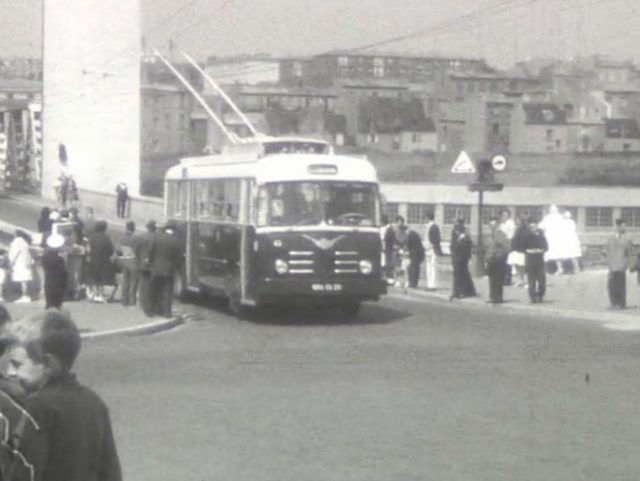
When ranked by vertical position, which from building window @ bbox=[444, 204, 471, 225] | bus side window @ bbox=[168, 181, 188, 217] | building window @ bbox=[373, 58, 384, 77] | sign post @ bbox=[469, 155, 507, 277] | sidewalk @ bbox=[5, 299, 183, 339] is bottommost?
building window @ bbox=[444, 204, 471, 225]

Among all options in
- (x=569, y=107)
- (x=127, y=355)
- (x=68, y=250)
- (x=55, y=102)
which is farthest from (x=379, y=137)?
(x=127, y=355)

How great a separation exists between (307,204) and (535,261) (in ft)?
19.3

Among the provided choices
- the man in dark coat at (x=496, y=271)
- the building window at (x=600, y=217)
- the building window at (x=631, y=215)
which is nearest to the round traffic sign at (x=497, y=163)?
the man in dark coat at (x=496, y=271)

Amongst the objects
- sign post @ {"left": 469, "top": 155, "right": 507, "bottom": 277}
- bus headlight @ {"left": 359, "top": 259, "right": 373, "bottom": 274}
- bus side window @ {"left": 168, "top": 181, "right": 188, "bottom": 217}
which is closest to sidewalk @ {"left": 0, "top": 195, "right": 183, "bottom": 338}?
bus side window @ {"left": 168, "top": 181, "right": 188, "bottom": 217}

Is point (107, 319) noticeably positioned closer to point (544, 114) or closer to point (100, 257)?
point (100, 257)

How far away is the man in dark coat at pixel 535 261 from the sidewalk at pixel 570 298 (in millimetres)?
246

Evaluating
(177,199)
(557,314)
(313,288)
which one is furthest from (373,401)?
(177,199)

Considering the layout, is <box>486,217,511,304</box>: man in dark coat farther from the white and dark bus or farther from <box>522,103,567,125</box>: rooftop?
<box>522,103,567,125</box>: rooftop

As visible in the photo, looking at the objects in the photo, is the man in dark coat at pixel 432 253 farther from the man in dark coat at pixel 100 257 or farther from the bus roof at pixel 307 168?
the bus roof at pixel 307 168

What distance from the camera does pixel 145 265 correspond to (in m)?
27.0

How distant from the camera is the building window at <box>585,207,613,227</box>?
66.0 metres

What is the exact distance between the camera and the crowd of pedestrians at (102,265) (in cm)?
2634

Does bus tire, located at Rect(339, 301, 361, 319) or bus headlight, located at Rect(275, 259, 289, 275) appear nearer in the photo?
bus headlight, located at Rect(275, 259, 289, 275)

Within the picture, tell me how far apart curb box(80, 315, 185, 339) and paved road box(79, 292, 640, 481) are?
268 mm
